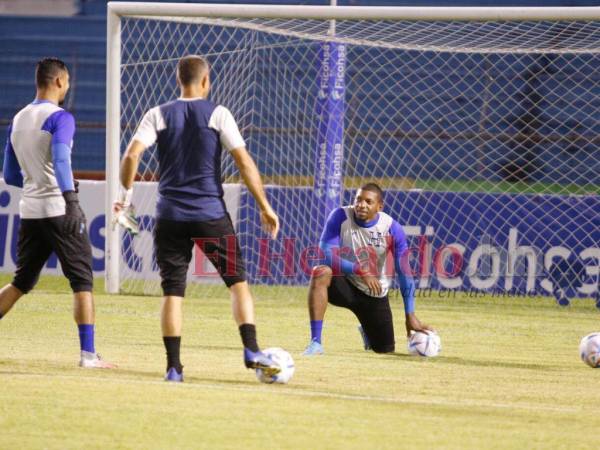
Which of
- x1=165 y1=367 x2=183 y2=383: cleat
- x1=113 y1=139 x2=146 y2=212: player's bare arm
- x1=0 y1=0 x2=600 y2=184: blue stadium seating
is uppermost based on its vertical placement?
x1=0 y1=0 x2=600 y2=184: blue stadium seating

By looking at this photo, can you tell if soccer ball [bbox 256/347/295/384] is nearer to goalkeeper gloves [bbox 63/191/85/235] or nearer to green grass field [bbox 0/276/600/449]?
green grass field [bbox 0/276/600/449]

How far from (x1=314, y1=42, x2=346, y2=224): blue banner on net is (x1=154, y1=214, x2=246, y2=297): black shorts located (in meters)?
7.33

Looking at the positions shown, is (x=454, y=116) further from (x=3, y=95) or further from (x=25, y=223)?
(x=25, y=223)

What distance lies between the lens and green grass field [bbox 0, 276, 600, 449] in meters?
5.68

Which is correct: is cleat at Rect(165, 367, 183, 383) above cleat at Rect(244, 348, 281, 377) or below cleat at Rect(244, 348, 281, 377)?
below

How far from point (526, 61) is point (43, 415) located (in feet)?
49.4

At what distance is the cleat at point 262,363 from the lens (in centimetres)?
710

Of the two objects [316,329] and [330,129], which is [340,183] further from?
[316,329]

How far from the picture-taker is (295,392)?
22.7 ft

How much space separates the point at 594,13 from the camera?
12.2 meters

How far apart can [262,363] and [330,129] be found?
311 inches

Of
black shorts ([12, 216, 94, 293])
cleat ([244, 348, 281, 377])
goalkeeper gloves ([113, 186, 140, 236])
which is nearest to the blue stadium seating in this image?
black shorts ([12, 216, 94, 293])

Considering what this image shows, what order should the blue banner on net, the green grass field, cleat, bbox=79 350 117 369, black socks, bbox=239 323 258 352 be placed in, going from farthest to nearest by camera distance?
the blue banner on net → cleat, bbox=79 350 117 369 → black socks, bbox=239 323 258 352 → the green grass field

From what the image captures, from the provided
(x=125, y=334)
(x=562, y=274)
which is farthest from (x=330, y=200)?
(x=125, y=334)
